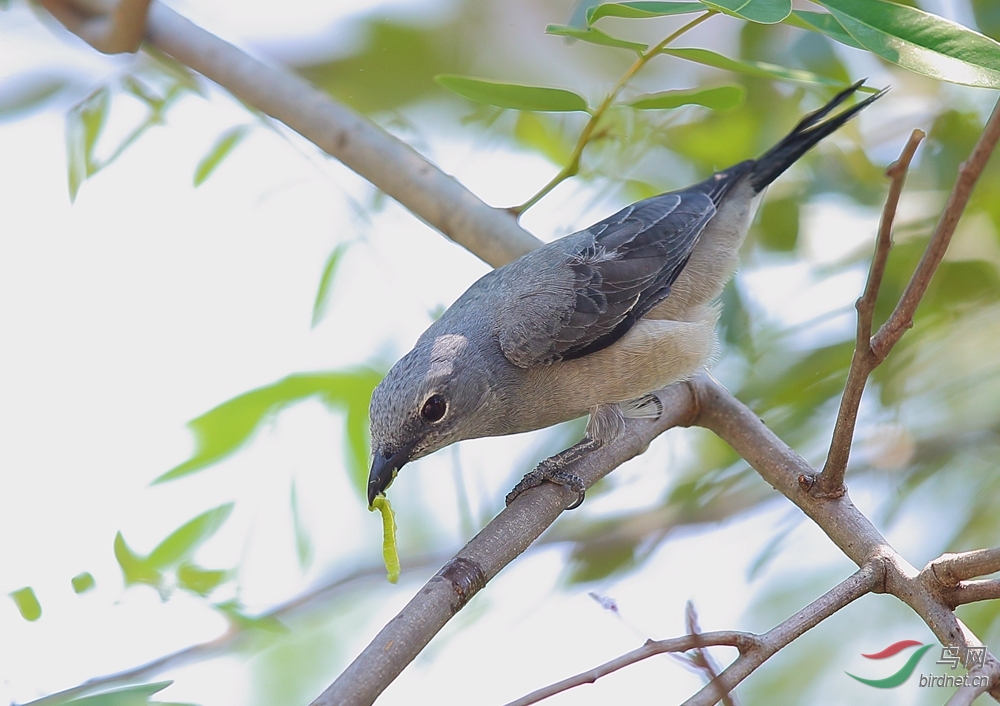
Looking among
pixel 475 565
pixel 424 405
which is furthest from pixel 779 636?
pixel 424 405

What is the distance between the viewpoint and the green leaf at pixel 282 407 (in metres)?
2.93

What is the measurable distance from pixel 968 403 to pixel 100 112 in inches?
146

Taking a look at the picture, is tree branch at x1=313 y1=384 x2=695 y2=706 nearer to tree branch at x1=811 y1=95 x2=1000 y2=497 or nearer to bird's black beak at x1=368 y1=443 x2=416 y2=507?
bird's black beak at x1=368 y1=443 x2=416 y2=507

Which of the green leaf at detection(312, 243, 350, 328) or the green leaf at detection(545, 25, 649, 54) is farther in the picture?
the green leaf at detection(312, 243, 350, 328)

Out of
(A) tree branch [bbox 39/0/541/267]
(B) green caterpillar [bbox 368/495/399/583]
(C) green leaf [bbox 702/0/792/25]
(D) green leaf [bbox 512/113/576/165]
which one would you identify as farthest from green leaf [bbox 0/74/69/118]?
(C) green leaf [bbox 702/0/792/25]

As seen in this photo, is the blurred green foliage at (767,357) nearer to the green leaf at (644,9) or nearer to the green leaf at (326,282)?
the green leaf at (326,282)

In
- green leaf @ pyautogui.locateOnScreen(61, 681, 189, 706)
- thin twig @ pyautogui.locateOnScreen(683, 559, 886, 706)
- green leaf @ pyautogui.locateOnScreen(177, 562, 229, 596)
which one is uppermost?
green leaf @ pyautogui.locateOnScreen(177, 562, 229, 596)

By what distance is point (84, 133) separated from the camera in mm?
→ 3430

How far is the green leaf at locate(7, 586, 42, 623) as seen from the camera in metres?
2.16

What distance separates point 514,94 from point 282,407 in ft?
4.70

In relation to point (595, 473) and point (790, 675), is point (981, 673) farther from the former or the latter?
point (790, 675)

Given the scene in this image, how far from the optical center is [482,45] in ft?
14.6

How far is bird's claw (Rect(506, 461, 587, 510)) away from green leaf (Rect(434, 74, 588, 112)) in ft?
3.46

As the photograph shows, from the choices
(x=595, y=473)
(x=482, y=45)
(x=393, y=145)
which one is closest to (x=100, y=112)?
(x=393, y=145)
